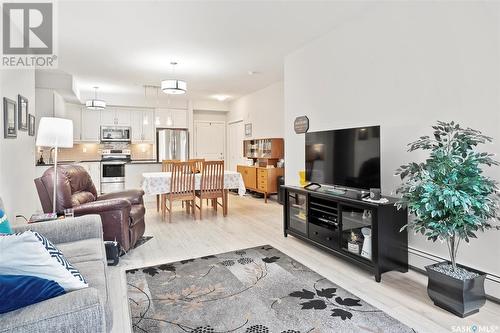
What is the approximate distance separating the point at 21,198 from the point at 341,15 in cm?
449

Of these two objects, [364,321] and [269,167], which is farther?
[269,167]

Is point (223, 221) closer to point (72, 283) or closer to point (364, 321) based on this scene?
point (364, 321)

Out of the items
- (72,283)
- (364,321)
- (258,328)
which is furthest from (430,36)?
(72,283)

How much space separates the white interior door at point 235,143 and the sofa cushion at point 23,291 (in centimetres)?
742

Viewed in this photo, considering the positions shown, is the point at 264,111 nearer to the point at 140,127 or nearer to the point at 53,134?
the point at 140,127

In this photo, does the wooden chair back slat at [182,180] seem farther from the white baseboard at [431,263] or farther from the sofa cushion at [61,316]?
the sofa cushion at [61,316]

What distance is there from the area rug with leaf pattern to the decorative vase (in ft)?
1.45

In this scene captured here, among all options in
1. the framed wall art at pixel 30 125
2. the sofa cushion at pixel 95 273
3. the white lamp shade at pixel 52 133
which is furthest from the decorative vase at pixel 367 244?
the framed wall art at pixel 30 125

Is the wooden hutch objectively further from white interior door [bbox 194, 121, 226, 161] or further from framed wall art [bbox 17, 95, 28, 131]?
framed wall art [bbox 17, 95, 28, 131]

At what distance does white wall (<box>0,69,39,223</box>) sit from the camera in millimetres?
3164

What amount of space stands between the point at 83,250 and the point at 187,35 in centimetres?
301

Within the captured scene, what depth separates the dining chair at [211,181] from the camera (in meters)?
5.00

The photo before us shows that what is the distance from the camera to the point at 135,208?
12.1ft

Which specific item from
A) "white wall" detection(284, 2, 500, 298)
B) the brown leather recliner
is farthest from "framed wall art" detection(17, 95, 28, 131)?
"white wall" detection(284, 2, 500, 298)
